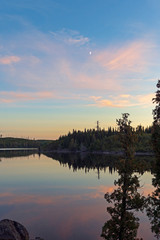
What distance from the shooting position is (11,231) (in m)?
20.3

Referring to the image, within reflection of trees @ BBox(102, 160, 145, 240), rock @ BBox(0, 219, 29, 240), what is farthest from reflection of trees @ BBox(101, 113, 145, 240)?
rock @ BBox(0, 219, 29, 240)

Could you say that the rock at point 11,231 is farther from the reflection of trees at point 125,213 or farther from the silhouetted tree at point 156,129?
the silhouetted tree at point 156,129

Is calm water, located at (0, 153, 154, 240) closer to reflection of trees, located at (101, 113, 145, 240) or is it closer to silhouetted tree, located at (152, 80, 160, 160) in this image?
reflection of trees, located at (101, 113, 145, 240)

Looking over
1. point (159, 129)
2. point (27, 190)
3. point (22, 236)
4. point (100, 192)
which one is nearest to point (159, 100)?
point (159, 129)

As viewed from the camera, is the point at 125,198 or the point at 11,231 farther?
the point at 125,198

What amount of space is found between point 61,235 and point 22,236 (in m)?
6.74

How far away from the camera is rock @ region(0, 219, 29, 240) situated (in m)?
19.6

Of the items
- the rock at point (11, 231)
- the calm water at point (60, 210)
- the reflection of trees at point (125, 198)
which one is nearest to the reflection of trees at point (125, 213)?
the reflection of trees at point (125, 198)

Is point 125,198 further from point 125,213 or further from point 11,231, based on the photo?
point 11,231

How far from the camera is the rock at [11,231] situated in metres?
19.6

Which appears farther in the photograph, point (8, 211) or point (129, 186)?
point (8, 211)

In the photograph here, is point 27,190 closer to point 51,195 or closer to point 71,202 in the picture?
point 51,195

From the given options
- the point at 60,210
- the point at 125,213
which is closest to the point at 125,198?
the point at 125,213

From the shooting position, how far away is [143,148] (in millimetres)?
185375
